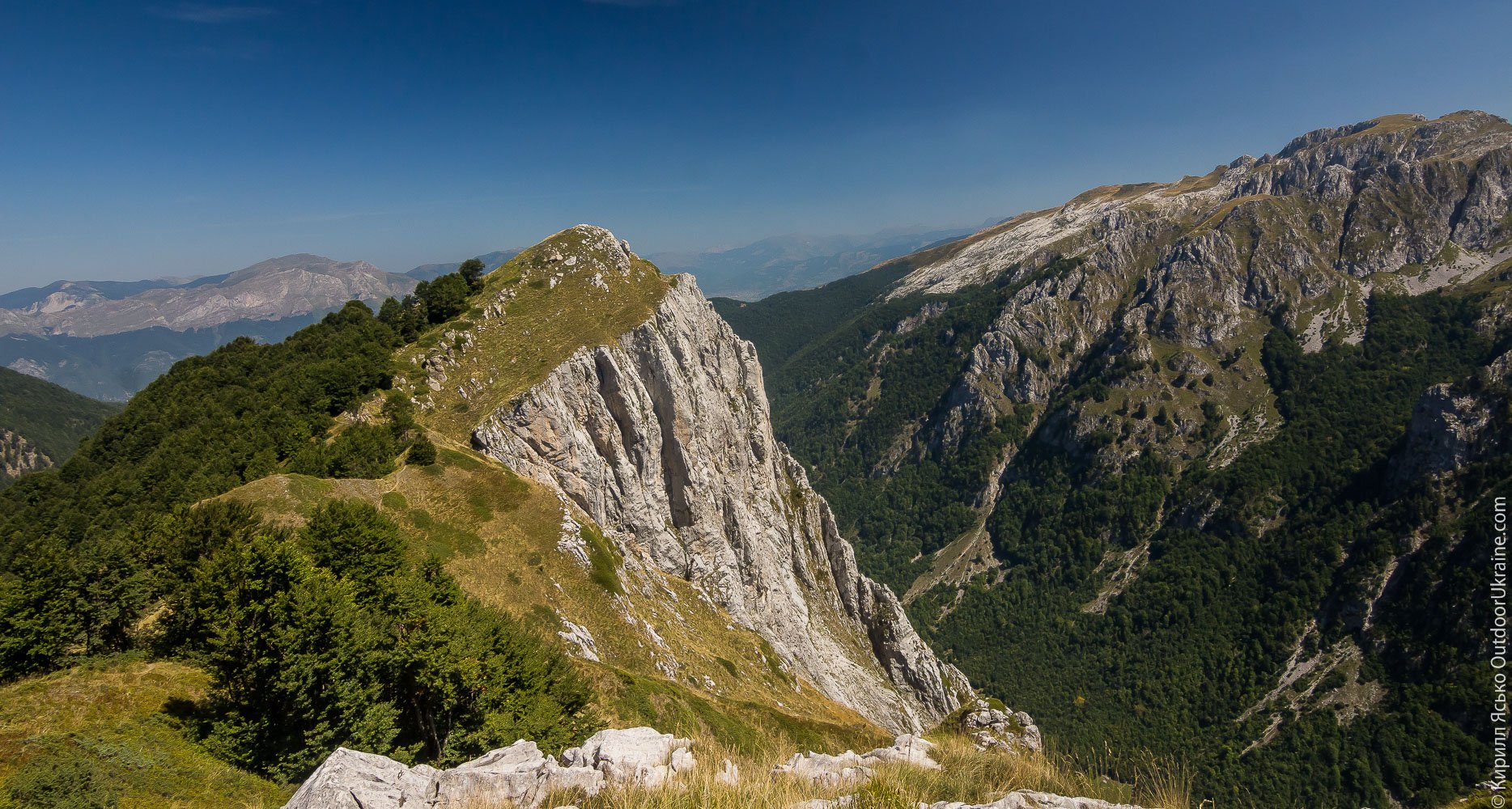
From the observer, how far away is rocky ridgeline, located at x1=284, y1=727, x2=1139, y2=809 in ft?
30.9

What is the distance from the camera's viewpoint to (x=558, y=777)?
1112cm

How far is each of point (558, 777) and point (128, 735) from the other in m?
13.5

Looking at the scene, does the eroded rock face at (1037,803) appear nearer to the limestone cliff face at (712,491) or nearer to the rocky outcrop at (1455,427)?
the limestone cliff face at (712,491)

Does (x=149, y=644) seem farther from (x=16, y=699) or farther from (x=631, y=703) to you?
(x=631, y=703)

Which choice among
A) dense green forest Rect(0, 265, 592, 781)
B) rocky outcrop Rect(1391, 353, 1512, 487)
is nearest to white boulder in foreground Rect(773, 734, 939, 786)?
dense green forest Rect(0, 265, 592, 781)

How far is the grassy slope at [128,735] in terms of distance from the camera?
523 inches

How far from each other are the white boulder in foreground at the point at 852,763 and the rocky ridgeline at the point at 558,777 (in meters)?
0.03

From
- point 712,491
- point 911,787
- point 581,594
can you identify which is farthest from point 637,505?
point 911,787

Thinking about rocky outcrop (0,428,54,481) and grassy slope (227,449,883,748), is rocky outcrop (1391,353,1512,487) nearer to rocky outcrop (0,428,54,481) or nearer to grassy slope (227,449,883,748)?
grassy slope (227,449,883,748)

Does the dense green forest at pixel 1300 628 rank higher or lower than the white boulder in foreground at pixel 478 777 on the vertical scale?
lower

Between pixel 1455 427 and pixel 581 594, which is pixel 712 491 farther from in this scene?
pixel 1455 427

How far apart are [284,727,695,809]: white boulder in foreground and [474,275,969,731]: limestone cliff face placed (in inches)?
1557

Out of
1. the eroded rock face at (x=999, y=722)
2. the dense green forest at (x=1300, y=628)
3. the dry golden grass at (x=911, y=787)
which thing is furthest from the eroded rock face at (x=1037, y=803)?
the dense green forest at (x=1300, y=628)

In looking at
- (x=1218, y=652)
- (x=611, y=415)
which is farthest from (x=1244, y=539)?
(x=611, y=415)
